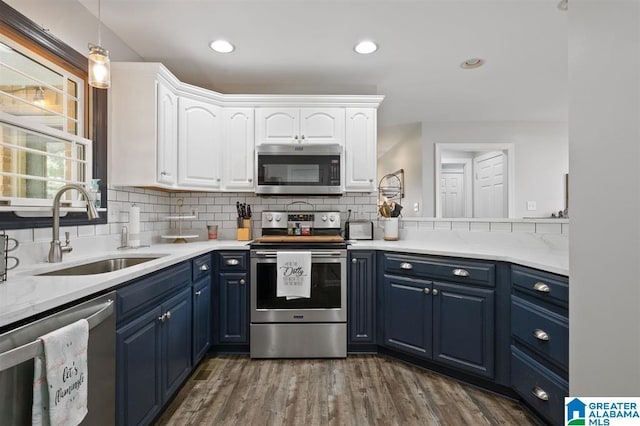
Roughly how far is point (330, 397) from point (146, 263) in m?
1.35

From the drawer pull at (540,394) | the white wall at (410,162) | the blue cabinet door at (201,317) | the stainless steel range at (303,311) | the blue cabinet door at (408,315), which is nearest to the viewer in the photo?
the drawer pull at (540,394)

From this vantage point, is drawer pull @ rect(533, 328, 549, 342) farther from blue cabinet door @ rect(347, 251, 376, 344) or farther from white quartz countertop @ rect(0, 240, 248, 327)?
white quartz countertop @ rect(0, 240, 248, 327)

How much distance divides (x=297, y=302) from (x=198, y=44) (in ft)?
7.09

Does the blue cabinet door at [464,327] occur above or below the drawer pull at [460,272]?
below

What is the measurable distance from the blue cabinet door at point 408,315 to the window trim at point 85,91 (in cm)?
215

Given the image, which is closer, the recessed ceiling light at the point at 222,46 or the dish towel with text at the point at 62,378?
the dish towel with text at the point at 62,378

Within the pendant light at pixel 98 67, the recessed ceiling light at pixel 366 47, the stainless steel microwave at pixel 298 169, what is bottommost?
the stainless steel microwave at pixel 298 169

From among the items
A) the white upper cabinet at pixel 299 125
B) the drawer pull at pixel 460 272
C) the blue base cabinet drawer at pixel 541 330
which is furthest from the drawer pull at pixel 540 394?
the white upper cabinet at pixel 299 125

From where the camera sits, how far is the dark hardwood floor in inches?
66.7

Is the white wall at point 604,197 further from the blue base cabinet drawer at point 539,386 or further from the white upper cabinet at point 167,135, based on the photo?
the white upper cabinet at point 167,135

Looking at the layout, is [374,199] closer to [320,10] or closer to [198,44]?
[320,10]

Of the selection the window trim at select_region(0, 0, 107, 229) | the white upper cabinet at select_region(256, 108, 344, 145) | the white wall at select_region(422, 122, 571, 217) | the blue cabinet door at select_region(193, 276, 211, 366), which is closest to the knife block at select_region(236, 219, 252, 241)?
the blue cabinet door at select_region(193, 276, 211, 366)

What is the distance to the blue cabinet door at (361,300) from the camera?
2.44m

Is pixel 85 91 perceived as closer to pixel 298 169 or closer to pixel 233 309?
pixel 298 169
